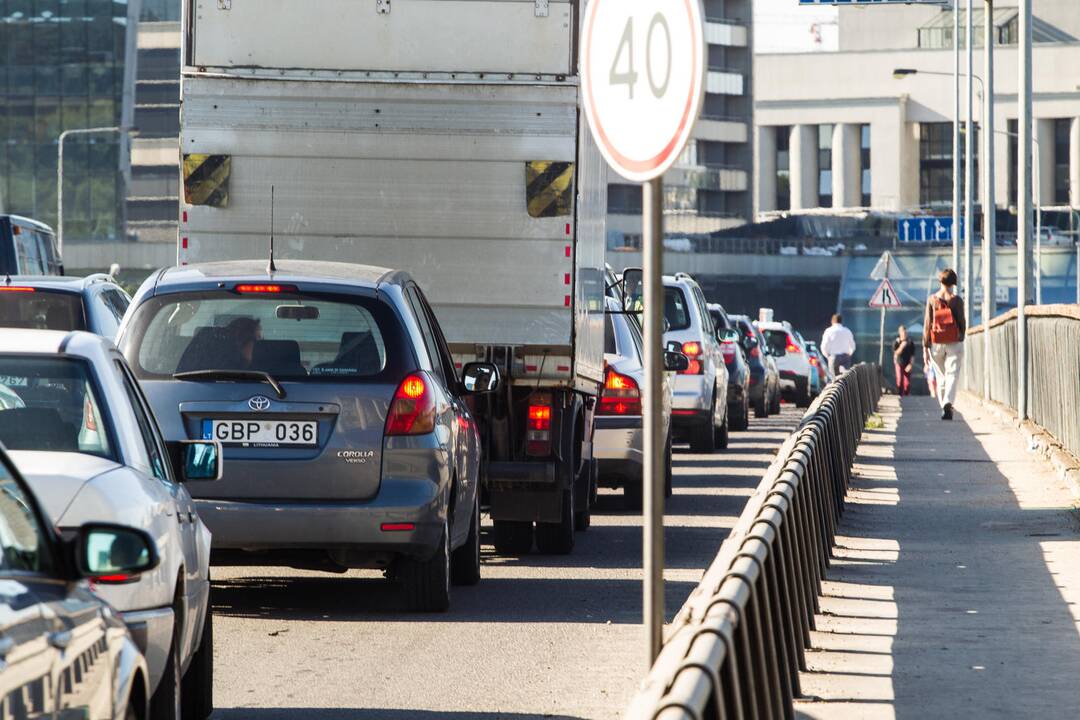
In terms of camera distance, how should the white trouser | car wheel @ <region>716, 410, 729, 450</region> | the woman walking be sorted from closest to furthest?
car wheel @ <region>716, 410, 729, 450</region>, the woman walking, the white trouser

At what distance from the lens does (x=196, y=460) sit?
7.20 meters

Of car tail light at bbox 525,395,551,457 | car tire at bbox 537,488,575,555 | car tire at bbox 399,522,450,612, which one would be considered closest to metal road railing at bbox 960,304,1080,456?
car tire at bbox 537,488,575,555

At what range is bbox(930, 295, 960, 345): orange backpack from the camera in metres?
27.2

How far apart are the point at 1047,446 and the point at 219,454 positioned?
14.5 meters

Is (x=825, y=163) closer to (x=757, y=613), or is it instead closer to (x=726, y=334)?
(x=726, y=334)

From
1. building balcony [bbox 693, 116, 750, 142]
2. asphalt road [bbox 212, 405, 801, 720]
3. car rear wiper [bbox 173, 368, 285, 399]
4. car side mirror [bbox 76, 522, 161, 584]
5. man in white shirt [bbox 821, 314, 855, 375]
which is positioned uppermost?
building balcony [bbox 693, 116, 750, 142]

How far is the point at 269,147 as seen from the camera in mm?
12719

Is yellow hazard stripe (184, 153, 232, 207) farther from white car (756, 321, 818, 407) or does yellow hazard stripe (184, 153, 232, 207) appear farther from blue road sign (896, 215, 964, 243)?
blue road sign (896, 215, 964, 243)

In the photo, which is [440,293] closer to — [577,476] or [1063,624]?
[577,476]

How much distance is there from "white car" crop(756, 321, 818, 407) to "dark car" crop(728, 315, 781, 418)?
18.9 feet

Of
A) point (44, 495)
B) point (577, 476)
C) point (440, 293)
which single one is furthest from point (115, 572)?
point (577, 476)

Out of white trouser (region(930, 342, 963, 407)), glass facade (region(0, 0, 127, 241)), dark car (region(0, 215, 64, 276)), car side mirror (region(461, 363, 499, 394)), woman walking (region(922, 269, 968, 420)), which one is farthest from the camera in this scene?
glass facade (region(0, 0, 127, 241))

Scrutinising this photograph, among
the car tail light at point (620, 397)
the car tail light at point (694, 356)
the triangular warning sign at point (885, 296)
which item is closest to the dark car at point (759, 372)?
the car tail light at point (694, 356)

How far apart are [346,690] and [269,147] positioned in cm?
526
